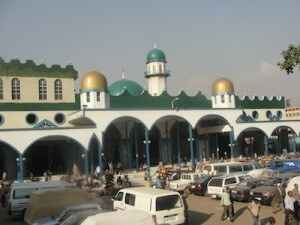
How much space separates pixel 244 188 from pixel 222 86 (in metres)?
22.5

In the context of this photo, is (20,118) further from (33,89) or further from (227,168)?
(227,168)

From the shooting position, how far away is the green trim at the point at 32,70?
1302 inches

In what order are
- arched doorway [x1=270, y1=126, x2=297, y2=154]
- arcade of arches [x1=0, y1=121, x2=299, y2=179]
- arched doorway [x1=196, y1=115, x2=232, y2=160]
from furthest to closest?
arched doorway [x1=270, y1=126, x2=297, y2=154] < arched doorway [x1=196, y1=115, x2=232, y2=160] < arcade of arches [x1=0, y1=121, x2=299, y2=179]

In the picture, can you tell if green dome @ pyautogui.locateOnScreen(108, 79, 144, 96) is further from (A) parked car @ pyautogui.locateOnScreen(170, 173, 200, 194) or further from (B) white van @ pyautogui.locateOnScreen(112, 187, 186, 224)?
(B) white van @ pyautogui.locateOnScreen(112, 187, 186, 224)

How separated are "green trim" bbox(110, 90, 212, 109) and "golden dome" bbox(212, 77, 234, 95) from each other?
177cm

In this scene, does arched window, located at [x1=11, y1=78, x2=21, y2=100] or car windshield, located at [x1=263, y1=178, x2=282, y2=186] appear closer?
car windshield, located at [x1=263, y1=178, x2=282, y2=186]

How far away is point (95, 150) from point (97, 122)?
16.6 feet

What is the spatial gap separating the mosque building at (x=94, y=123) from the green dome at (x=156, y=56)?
19.7 feet

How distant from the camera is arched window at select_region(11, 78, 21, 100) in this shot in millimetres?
33125

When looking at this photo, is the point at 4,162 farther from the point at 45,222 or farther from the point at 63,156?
the point at 45,222

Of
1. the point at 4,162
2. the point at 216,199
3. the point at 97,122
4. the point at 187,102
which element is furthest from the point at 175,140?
the point at 216,199

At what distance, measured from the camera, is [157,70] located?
154ft

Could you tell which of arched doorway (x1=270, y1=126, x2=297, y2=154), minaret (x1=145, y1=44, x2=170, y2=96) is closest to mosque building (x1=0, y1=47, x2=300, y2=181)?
arched doorway (x1=270, y1=126, x2=297, y2=154)

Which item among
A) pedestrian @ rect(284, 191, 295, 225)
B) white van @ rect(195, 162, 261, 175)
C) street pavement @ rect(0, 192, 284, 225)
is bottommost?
street pavement @ rect(0, 192, 284, 225)
